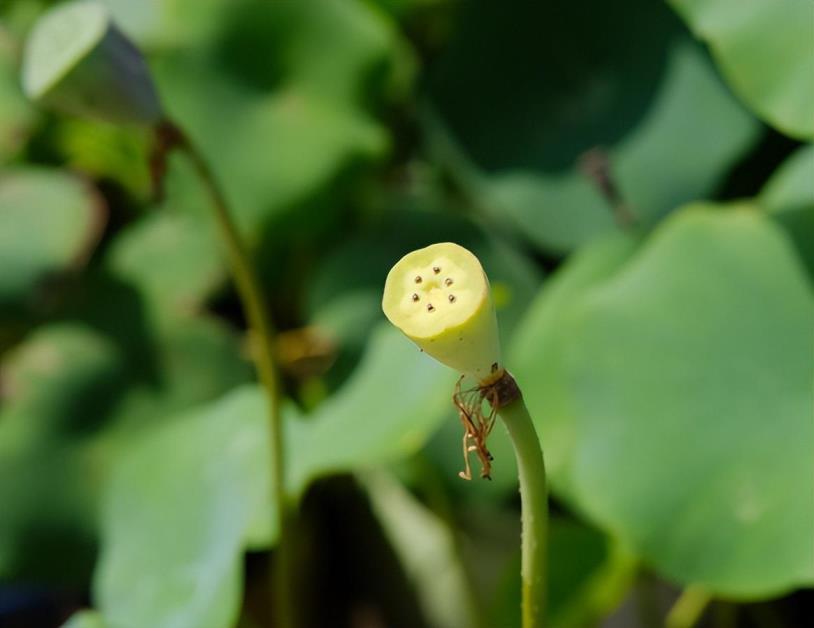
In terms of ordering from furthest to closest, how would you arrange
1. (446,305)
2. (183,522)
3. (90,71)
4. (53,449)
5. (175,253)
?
1. (175,253)
2. (53,449)
3. (183,522)
4. (90,71)
5. (446,305)

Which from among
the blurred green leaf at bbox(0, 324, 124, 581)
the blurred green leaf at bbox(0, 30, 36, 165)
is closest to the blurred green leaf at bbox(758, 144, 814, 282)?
the blurred green leaf at bbox(0, 324, 124, 581)

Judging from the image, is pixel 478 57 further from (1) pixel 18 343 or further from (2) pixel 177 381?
(1) pixel 18 343

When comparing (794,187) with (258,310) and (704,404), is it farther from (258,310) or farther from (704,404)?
(258,310)

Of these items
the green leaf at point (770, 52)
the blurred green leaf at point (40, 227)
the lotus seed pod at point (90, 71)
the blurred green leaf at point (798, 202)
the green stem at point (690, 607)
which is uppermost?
the green leaf at point (770, 52)

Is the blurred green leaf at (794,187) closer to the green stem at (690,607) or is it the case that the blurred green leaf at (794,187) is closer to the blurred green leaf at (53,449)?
the green stem at (690,607)

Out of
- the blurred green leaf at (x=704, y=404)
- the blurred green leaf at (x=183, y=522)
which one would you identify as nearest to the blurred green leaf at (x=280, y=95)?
the blurred green leaf at (x=183, y=522)

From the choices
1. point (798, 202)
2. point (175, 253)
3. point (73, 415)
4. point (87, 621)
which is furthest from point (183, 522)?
point (798, 202)

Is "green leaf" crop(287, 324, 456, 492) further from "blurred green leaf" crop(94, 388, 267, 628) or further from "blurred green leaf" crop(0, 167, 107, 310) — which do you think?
"blurred green leaf" crop(0, 167, 107, 310)

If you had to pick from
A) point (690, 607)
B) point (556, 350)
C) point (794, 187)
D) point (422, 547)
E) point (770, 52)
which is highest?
point (770, 52)
